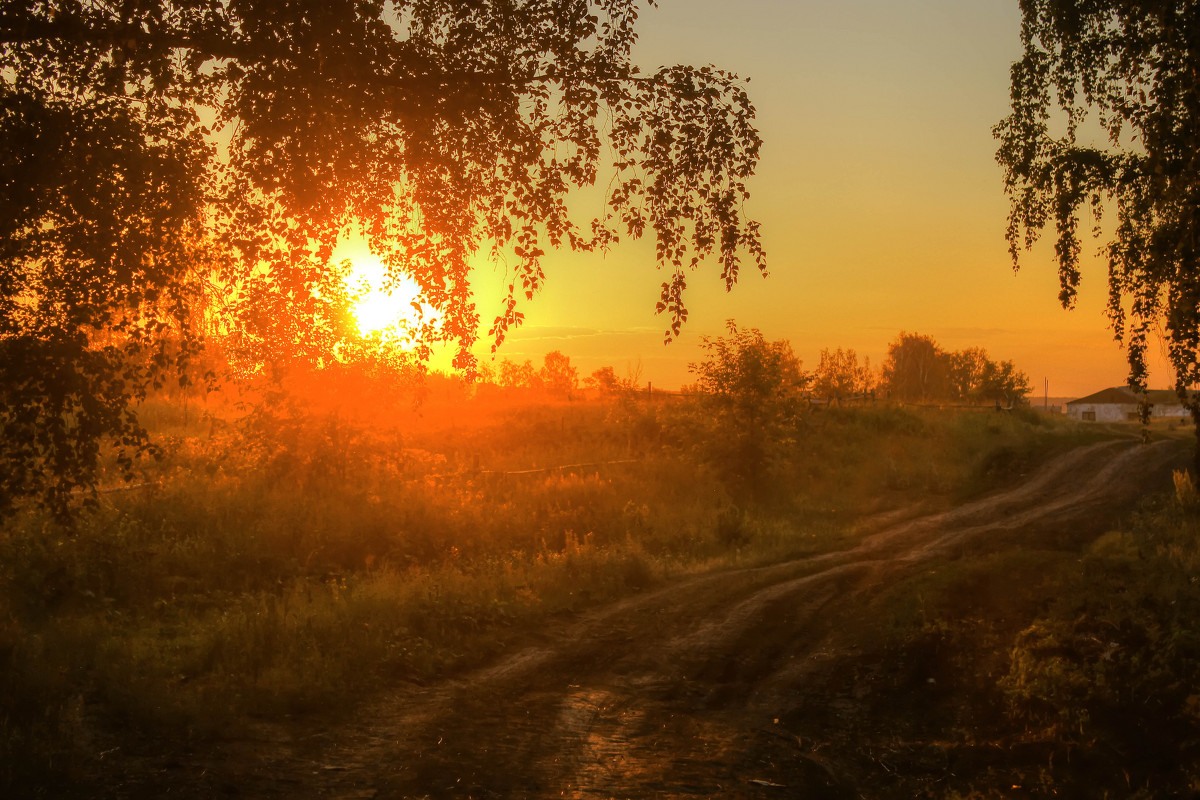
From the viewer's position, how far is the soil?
23.3 feet

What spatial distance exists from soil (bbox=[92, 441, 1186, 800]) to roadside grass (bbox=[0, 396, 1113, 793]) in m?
0.83

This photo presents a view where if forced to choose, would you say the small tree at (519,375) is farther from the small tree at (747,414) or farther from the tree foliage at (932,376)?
the tree foliage at (932,376)

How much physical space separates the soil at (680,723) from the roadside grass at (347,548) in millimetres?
831

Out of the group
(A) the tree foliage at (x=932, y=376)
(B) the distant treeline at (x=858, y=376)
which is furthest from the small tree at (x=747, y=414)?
(A) the tree foliage at (x=932, y=376)

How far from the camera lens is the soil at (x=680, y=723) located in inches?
279

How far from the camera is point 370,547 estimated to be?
19266 millimetres

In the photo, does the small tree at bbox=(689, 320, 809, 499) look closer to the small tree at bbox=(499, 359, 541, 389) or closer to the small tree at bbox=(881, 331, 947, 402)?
the small tree at bbox=(499, 359, 541, 389)

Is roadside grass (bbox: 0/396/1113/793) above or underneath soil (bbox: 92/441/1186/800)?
above

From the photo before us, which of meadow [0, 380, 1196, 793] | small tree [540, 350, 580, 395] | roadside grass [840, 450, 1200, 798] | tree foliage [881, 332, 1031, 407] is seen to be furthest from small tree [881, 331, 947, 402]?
roadside grass [840, 450, 1200, 798]

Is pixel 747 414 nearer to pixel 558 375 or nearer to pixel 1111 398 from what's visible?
pixel 558 375

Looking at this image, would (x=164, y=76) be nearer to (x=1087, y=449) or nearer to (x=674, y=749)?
(x=674, y=749)

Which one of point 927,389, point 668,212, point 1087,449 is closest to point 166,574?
point 668,212

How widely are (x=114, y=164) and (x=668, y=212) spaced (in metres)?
5.48

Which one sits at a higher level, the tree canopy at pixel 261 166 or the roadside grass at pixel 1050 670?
the tree canopy at pixel 261 166
